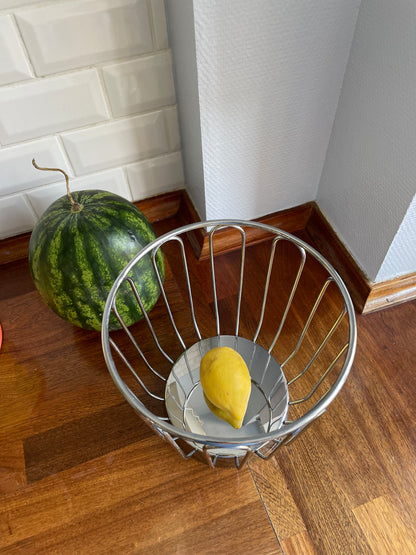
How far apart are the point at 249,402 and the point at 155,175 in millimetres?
345

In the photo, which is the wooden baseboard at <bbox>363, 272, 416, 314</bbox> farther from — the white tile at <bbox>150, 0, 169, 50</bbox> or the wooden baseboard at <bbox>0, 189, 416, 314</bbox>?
the white tile at <bbox>150, 0, 169, 50</bbox>

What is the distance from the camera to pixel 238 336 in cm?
53

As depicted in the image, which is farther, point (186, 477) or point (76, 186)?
point (76, 186)

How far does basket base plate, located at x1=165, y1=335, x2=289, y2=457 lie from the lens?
44 centimetres

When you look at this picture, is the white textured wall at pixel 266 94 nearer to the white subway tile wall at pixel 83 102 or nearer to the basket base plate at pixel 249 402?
the white subway tile wall at pixel 83 102

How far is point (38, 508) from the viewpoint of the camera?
17.4 inches

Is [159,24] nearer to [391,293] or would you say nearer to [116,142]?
[116,142]

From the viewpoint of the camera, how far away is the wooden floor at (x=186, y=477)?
42 centimetres

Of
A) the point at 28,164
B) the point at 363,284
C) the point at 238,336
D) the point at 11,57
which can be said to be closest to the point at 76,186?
the point at 28,164

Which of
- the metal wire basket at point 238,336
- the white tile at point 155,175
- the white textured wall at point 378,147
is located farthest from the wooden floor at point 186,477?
the white tile at point 155,175

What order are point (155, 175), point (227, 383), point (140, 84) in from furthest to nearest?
1. point (155, 175)
2. point (140, 84)
3. point (227, 383)

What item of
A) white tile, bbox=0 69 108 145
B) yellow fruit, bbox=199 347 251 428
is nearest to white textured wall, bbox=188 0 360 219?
white tile, bbox=0 69 108 145

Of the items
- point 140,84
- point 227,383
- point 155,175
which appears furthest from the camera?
point 155,175

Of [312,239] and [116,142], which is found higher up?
[116,142]
